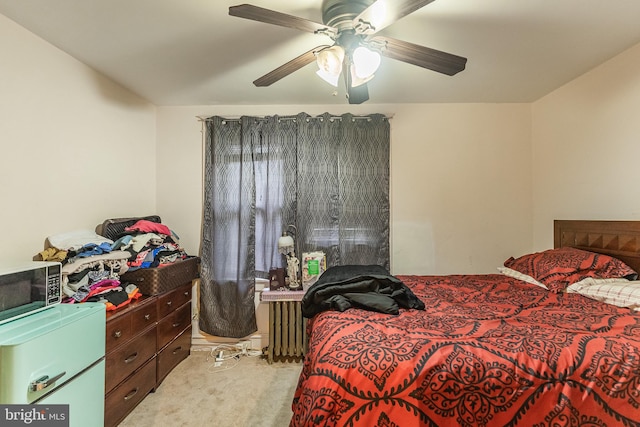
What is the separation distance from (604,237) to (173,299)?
3542 mm

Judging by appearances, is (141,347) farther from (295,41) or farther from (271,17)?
(295,41)

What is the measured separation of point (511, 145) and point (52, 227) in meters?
4.07

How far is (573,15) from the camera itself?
1646 millimetres

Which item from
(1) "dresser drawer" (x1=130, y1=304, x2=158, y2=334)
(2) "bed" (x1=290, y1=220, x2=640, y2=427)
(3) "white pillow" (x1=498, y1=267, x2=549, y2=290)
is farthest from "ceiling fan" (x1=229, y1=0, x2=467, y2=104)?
(1) "dresser drawer" (x1=130, y1=304, x2=158, y2=334)

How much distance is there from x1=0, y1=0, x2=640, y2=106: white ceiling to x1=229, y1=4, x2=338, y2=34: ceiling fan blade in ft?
0.85

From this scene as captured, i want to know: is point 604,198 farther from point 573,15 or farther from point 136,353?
point 136,353

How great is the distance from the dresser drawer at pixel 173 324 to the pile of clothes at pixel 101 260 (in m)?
0.39

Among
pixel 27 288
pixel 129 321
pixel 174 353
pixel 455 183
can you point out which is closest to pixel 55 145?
pixel 27 288

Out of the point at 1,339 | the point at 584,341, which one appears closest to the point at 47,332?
the point at 1,339

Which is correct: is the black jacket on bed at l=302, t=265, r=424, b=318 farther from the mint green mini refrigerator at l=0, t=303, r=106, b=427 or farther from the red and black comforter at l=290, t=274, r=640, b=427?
the mint green mini refrigerator at l=0, t=303, r=106, b=427

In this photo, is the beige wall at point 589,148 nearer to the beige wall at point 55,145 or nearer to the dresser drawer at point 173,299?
the dresser drawer at point 173,299

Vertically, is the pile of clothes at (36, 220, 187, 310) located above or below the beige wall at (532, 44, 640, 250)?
below

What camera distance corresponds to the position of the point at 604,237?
85.8 inches

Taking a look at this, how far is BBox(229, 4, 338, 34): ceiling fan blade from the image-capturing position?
122 cm
